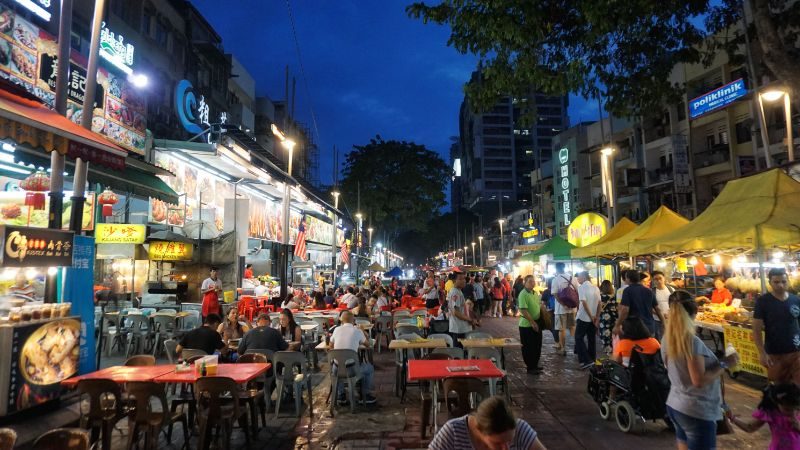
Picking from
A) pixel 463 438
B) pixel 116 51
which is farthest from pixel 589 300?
pixel 116 51

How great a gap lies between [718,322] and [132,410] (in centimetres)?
1141

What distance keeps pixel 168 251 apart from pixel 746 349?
1435 centimetres

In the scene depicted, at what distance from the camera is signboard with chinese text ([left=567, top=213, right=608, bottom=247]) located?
15586 millimetres

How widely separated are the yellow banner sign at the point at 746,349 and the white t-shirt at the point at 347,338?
710cm

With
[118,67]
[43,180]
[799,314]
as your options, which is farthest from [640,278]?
[118,67]

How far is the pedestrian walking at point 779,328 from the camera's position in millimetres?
5945

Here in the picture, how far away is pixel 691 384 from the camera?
3.90 m

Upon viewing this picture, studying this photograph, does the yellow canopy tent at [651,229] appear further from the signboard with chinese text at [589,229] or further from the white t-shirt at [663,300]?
the signboard with chinese text at [589,229]

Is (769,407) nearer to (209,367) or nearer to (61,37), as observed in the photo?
(209,367)

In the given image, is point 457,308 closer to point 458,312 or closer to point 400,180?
point 458,312

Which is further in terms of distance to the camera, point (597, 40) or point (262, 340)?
point (597, 40)

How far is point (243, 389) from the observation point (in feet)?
22.3

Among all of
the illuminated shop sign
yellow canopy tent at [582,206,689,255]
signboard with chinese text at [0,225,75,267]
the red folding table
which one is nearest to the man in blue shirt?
the red folding table

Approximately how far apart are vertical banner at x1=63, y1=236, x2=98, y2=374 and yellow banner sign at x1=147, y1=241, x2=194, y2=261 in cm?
622
